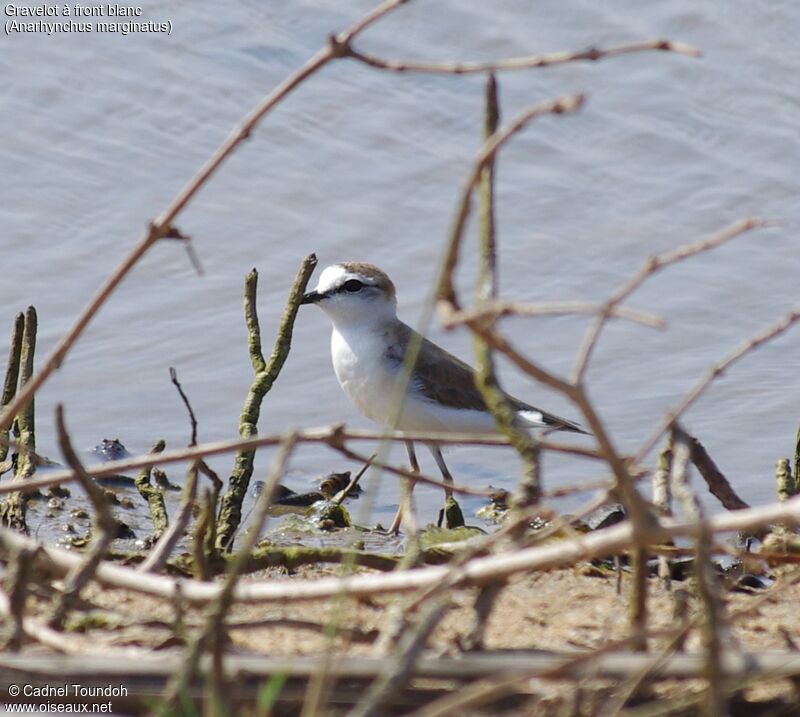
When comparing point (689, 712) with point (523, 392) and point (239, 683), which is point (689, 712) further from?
point (523, 392)

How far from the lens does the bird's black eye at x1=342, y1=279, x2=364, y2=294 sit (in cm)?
747

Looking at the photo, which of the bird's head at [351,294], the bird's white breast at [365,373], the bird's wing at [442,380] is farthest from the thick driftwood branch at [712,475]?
the bird's head at [351,294]

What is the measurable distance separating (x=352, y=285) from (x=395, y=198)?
1.88 meters

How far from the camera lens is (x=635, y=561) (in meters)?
3.16

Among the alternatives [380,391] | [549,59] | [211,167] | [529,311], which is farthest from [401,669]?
[380,391]

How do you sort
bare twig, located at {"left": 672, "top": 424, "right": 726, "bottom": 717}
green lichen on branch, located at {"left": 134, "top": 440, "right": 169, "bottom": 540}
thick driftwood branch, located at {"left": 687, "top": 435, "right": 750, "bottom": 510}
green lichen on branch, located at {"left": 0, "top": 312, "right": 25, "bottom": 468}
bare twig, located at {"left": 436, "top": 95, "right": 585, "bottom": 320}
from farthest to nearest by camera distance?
green lichen on branch, located at {"left": 134, "top": 440, "right": 169, "bottom": 540} < green lichen on branch, located at {"left": 0, "top": 312, "right": 25, "bottom": 468} < thick driftwood branch, located at {"left": 687, "top": 435, "right": 750, "bottom": 510} < bare twig, located at {"left": 672, "top": 424, "right": 726, "bottom": 717} < bare twig, located at {"left": 436, "top": 95, "right": 585, "bottom": 320}

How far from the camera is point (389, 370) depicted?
722 cm

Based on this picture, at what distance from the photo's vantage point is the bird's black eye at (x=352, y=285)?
24.5 feet

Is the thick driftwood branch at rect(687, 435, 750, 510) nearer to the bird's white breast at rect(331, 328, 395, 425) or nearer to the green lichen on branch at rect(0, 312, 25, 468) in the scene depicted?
the green lichen on branch at rect(0, 312, 25, 468)

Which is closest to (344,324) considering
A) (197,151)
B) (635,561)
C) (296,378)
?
(296,378)

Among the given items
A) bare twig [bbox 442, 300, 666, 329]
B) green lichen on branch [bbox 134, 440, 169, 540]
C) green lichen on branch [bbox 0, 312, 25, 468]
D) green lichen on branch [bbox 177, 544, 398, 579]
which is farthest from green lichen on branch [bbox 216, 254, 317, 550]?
bare twig [bbox 442, 300, 666, 329]

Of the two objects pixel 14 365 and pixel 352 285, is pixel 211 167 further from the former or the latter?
pixel 352 285

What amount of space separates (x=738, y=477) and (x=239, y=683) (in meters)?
4.46

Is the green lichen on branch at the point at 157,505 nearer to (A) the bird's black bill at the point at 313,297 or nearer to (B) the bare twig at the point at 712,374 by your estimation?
(A) the bird's black bill at the point at 313,297
